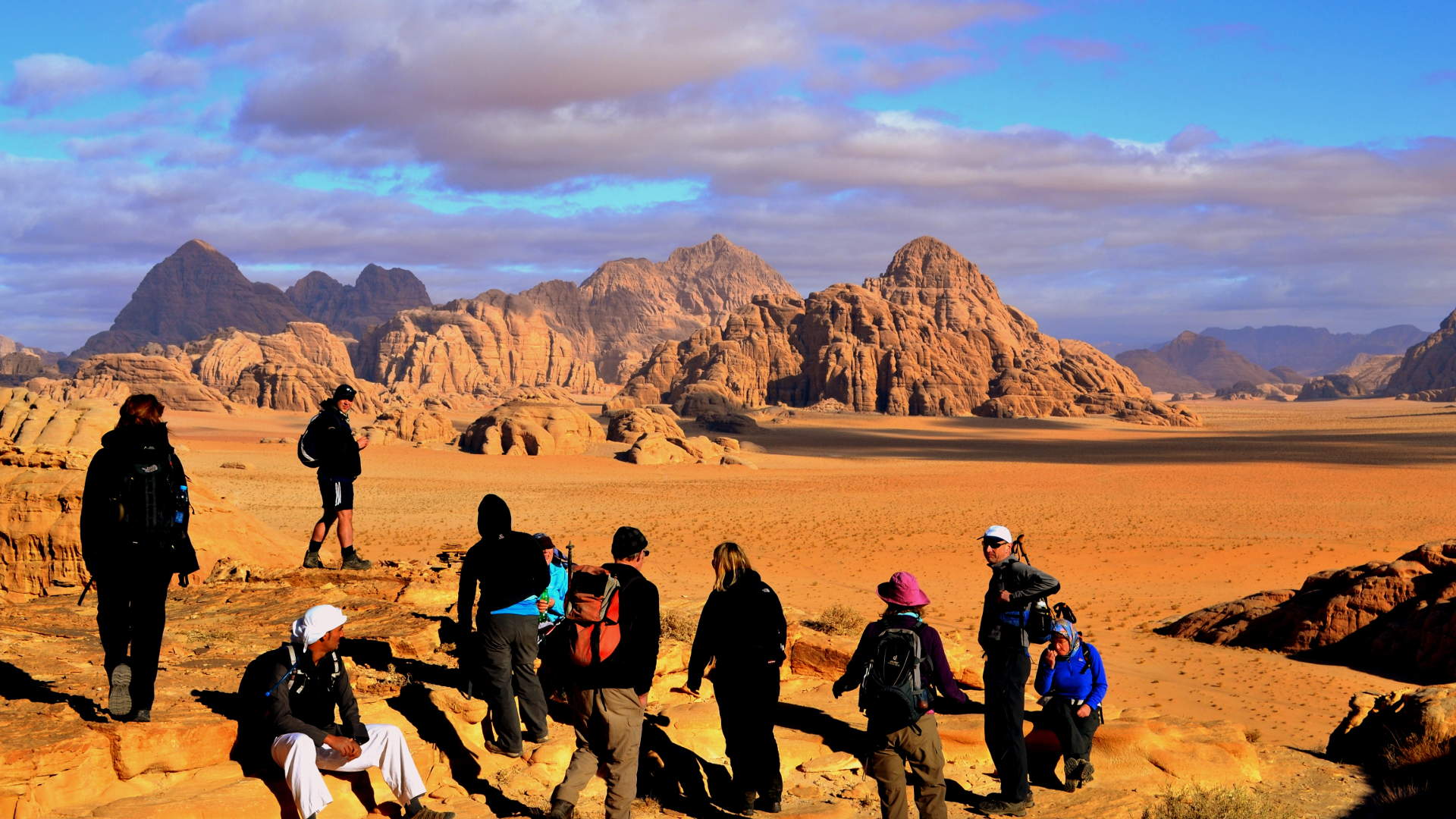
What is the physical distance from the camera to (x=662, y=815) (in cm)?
737

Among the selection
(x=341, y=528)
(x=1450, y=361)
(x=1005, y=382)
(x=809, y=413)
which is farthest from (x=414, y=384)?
(x=1450, y=361)

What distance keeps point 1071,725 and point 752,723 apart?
2787mm

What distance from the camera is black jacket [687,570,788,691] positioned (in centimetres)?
685

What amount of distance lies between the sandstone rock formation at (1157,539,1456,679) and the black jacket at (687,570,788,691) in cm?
1060

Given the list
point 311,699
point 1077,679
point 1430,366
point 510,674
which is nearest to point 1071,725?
point 1077,679

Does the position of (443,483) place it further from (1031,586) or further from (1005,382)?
(1005,382)

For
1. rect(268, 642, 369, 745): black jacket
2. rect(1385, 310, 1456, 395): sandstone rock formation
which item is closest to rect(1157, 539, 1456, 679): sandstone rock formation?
rect(268, 642, 369, 745): black jacket

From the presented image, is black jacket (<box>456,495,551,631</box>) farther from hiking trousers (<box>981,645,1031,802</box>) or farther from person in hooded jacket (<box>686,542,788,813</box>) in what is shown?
hiking trousers (<box>981,645,1031,802</box>)

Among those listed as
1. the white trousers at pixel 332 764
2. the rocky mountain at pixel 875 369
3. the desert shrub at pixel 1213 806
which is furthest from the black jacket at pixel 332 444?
the rocky mountain at pixel 875 369

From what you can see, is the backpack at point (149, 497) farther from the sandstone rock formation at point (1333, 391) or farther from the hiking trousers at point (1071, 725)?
the sandstone rock formation at point (1333, 391)

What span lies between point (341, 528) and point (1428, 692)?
414 inches

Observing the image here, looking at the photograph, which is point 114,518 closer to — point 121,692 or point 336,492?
point 121,692

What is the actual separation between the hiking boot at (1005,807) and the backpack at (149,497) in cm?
579

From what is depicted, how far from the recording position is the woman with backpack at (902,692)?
21.2 feet
